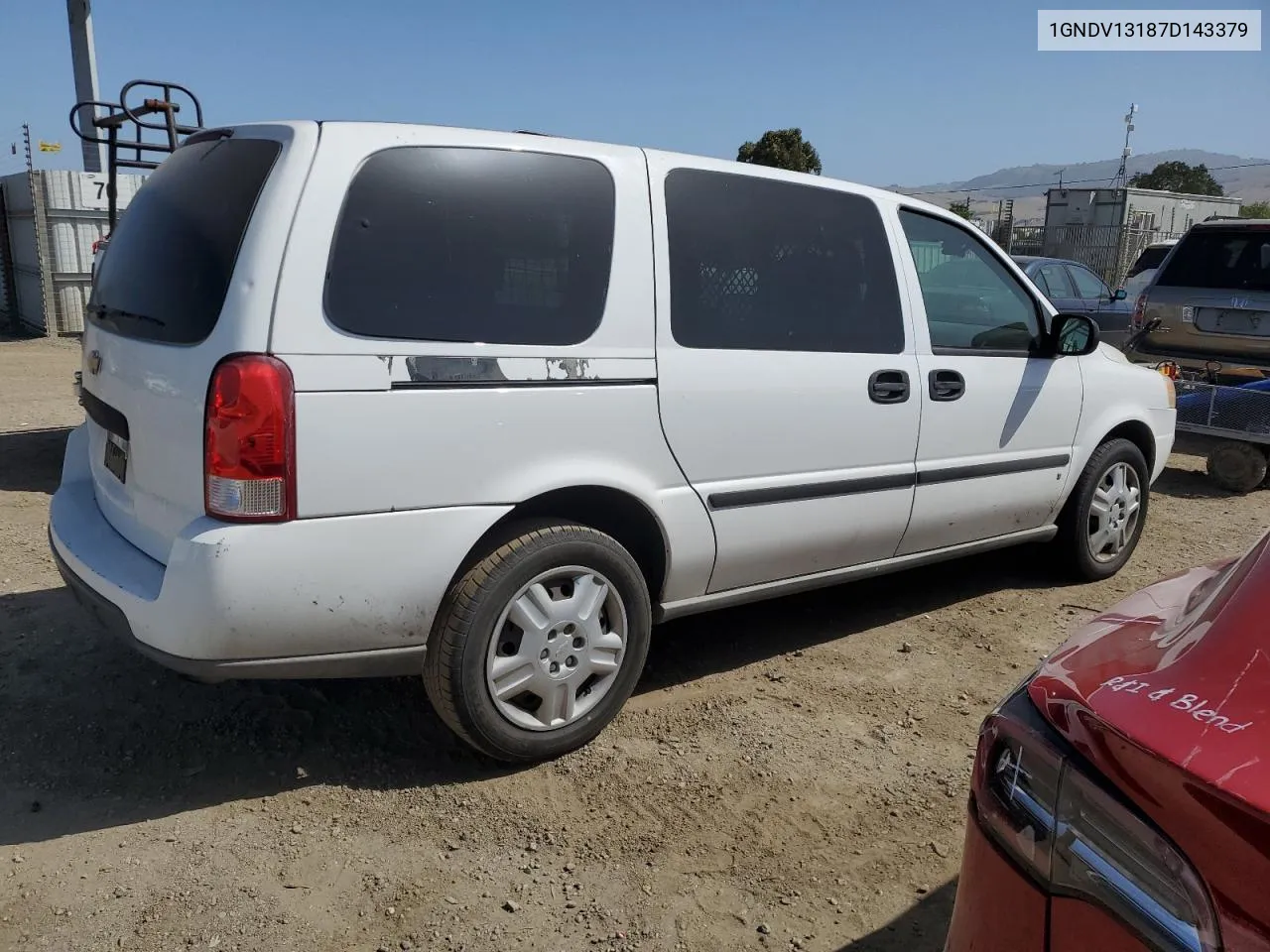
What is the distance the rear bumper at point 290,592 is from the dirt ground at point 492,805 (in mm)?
494

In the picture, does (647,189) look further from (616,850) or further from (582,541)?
(616,850)

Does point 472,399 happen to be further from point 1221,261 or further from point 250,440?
point 1221,261

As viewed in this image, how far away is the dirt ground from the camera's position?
2.52 meters

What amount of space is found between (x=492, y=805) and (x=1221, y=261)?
27.5 ft

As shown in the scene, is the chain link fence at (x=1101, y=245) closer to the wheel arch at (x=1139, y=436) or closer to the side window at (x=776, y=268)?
the wheel arch at (x=1139, y=436)

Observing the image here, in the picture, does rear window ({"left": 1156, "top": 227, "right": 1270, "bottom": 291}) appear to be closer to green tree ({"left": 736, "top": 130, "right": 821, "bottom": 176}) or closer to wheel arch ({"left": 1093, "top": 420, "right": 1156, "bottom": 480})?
wheel arch ({"left": 1093, "top": 420, "right": 1156, "bottom": 480})

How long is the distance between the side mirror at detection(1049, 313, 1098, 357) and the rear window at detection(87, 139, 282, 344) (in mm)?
3309

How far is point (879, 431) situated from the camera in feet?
12.6

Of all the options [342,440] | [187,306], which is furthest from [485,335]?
[187,306]

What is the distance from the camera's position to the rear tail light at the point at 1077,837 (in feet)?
4.09

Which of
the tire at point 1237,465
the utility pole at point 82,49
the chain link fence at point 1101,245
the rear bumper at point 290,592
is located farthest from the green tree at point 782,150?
the rear bumper at point 290,592

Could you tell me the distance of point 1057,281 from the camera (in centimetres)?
1254

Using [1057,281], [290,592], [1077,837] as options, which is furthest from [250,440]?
[1057,281]

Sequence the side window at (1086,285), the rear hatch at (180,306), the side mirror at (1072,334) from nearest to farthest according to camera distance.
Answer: the rear hatch at (180,306) < the side mirror at (1072,334) < the side window at (1086,285)
